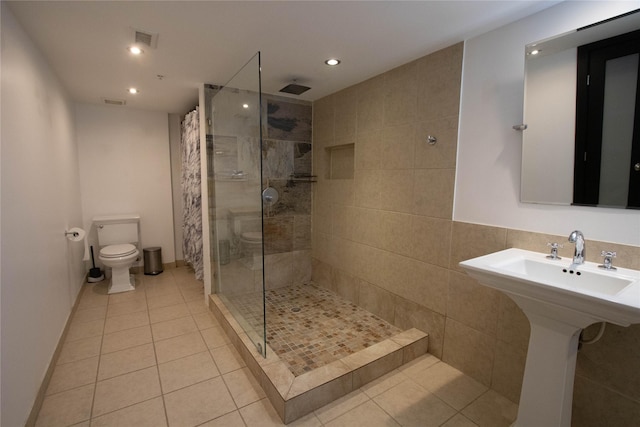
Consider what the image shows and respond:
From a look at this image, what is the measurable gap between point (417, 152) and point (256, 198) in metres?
1.31

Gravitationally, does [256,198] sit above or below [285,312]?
above

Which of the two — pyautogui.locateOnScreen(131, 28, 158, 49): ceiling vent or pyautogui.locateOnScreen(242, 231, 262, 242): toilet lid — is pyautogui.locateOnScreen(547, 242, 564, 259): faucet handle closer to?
pyautogui.locateOnScreen(242, 231, 262, 242): toilet lid

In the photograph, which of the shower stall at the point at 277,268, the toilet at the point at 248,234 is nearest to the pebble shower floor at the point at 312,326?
the shower stall at the point at 277,268

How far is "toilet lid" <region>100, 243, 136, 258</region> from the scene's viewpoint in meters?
3.42

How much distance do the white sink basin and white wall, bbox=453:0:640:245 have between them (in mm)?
200

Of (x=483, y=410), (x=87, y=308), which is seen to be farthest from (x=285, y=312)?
(x=87, y=308)

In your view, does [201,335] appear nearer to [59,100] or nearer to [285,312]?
[285,312]

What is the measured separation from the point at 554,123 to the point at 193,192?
131 inches

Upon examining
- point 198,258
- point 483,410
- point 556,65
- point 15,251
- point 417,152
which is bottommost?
point 483,410

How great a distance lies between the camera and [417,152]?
2375mm

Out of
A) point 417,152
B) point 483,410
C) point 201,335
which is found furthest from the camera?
point 201,335

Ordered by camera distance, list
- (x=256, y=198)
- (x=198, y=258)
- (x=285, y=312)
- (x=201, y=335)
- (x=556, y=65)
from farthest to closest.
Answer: (x=198, y=258)
(x=285, y=312)
(x=201, y=335)
(x=256, y=198)
(x=556, y=65)

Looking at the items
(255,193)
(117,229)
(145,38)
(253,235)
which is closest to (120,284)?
(117,229)

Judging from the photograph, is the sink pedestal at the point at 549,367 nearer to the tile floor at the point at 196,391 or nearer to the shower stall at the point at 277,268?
the tile floor at the point at 196,391
